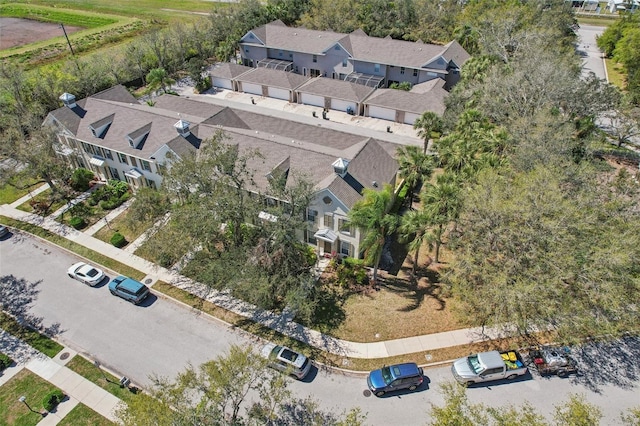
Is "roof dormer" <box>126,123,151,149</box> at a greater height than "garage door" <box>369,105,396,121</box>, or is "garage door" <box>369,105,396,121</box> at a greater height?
"roof dormer" <box>126,123,151,149</box>

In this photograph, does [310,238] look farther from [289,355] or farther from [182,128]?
[182,128]

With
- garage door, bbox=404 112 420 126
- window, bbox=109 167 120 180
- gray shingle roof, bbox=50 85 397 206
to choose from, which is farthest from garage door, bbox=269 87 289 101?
window, bbox=109 167 120 180

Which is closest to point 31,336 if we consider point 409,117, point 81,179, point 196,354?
point 196,354

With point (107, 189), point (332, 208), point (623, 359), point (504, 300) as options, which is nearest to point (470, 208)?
point (504, 300)

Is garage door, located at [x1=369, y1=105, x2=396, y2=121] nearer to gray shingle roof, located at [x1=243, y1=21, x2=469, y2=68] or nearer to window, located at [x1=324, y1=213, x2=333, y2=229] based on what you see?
gray shingle roof, located at [x1=243, y1=21, x2=469, y2=68]

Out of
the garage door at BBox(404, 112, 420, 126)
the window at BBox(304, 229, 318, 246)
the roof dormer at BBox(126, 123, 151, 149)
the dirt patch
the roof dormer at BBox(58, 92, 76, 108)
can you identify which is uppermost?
the dirt patch

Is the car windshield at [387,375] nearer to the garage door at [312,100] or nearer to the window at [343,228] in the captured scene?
the window at [343,228]
